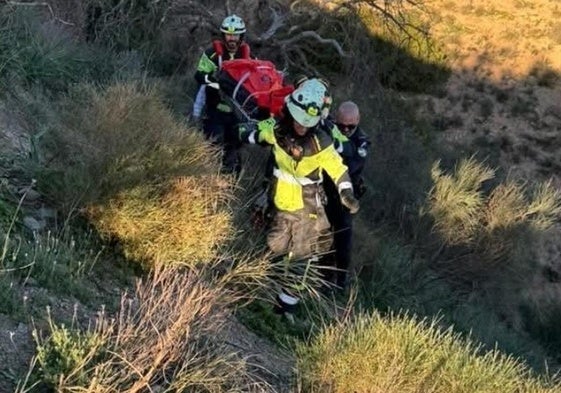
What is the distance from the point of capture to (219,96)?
324 inches

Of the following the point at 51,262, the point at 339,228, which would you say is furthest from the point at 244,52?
the point at 51,262

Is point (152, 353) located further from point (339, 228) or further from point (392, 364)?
point (339, 228)

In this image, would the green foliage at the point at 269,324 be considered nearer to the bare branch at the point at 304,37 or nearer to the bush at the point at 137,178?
the bush at the point at 137,178

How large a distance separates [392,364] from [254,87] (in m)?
3.32

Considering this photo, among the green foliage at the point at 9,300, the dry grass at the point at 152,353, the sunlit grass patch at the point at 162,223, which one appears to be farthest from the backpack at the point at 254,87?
the green foliage at the point at 9,300

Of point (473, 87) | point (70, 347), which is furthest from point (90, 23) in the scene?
point (473, 87)

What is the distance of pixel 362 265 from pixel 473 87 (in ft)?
56.4

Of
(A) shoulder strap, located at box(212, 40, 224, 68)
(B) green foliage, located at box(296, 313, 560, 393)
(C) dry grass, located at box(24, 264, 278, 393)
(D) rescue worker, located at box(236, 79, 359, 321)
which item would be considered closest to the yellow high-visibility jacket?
(D) rescue worker, located at box(236, 79, 359, 321)

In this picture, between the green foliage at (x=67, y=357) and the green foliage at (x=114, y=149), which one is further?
the green foliage at (x=114, y=149)

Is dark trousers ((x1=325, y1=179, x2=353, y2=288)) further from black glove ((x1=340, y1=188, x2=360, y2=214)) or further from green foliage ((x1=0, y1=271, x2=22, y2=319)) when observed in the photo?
green foliage ((x1=0, y1=271, x2=22, y2=319))

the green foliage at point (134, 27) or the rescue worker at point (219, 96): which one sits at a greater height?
the rescue worker at point (219, 96)

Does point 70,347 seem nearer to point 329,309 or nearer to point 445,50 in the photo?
point 329,309

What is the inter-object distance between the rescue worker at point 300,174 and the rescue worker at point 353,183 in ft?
2.00

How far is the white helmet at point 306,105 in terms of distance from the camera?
6.02m
